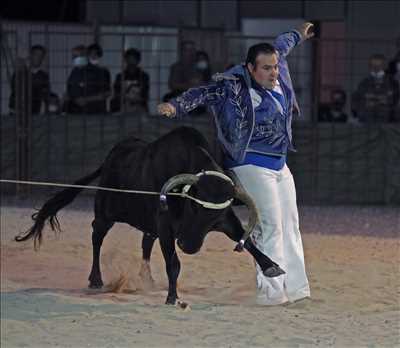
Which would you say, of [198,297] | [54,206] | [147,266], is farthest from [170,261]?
[54,206]

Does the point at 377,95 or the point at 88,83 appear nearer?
the point at 377,95

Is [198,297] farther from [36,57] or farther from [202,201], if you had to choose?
[36,57]

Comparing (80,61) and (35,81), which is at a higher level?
(80,61)

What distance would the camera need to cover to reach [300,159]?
14828 mm

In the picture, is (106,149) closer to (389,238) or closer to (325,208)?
(325,208)

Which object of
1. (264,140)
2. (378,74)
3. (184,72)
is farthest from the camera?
(184,72)

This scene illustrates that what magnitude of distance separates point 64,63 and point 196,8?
8.26 feet

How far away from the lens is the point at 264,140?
332 inches

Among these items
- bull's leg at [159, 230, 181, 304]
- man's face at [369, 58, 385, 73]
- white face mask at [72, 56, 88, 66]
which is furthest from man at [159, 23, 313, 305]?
white face mask at [72, 56, 88, 66]

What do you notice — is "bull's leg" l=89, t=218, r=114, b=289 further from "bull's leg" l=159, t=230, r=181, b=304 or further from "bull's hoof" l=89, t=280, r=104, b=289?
"bull's leg" l=159, t=230, r=181, b=304

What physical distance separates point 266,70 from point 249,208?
95cm

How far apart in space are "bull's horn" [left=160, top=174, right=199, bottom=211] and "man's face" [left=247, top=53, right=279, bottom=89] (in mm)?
798

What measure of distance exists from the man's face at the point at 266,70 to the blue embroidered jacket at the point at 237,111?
0.25 feet

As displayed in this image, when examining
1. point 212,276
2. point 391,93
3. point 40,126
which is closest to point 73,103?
point 40,126
